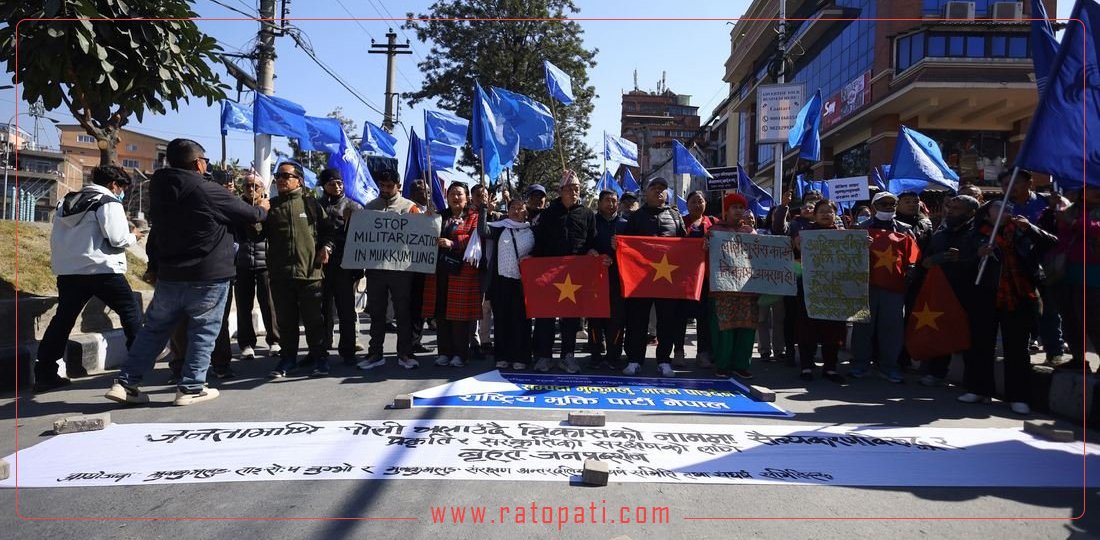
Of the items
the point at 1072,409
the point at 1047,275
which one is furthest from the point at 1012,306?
the point at 1072,409

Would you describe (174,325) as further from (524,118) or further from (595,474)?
(524,118)

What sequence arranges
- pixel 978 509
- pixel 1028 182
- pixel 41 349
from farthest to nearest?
1. pixel 1028 182
2. pixel 41 349
3. pixel 978 509

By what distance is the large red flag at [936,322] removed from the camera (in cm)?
566

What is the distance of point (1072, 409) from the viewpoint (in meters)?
4.84

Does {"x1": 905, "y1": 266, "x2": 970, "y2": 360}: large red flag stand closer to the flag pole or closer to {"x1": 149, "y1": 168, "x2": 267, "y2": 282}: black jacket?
the flag pole

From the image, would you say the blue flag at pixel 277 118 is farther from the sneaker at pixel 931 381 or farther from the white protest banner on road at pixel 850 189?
the white protest banner on road at pixel 850 189

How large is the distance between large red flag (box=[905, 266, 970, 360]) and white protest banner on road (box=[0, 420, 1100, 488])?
1427 millimetres

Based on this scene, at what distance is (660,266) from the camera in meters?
6.35

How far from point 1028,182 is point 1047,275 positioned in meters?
1.15

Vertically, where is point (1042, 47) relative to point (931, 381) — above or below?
above

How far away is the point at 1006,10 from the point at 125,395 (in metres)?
29.7

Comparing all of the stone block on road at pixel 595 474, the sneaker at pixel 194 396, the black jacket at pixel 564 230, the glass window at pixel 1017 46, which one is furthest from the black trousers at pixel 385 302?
the glass window at pixel 1017 46

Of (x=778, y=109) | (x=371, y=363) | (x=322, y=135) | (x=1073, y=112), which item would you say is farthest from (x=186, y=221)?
(x=778, y=109)

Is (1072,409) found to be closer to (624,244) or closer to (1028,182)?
(1028,182)
